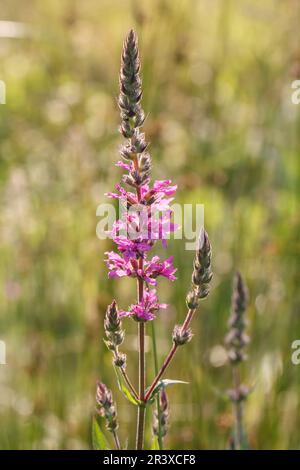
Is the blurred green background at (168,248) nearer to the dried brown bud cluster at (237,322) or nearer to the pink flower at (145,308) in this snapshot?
the dried brown bud cluster at (237,322)

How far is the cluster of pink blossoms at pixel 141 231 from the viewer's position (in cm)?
108

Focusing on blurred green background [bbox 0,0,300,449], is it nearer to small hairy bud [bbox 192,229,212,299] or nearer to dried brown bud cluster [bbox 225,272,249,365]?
dried brown bud cluster [bbox 225,272,249,365]

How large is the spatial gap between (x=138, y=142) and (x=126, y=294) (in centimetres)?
221

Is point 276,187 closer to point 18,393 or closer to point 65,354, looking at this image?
point 65,354

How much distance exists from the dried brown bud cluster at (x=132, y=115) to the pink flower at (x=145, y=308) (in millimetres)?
215

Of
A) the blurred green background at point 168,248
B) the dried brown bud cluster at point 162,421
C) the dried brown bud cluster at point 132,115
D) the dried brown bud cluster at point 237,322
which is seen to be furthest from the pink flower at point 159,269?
the blurred green background at point 168,248

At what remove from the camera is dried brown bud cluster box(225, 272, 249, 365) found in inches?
61.6

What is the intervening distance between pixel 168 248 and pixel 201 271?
184cm

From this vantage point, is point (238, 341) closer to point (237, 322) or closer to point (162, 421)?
point (237, 322)

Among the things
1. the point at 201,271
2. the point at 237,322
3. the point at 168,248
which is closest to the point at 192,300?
the point at 201,271

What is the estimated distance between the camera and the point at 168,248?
293cm

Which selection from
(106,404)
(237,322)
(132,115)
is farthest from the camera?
(237,322)

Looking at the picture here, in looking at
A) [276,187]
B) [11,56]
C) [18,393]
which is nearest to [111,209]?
[18,393]

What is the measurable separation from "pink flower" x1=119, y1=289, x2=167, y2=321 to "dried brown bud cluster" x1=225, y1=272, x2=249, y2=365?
Answer: 1.32ft
